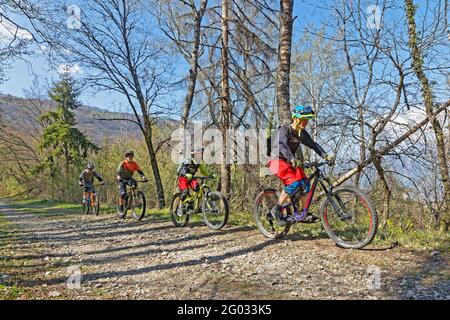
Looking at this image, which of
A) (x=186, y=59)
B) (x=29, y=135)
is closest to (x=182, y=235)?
(x=186, y=59)

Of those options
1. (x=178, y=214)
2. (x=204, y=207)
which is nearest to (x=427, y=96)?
(x=204, y=207)

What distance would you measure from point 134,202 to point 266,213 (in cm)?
542

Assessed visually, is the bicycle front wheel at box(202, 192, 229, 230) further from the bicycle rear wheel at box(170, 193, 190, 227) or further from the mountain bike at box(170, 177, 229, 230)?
the bicycle rear wheel at box(170, 193, 190, 227)

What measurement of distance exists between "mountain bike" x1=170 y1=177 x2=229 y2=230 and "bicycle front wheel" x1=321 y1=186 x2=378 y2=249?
2.42 meters

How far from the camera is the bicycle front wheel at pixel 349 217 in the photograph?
4.52m

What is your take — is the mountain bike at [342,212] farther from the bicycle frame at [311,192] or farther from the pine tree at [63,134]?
the pine tree at [63,134]

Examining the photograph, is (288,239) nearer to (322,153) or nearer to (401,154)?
(322,153)

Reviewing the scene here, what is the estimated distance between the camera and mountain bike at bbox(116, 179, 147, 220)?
9.71 meters

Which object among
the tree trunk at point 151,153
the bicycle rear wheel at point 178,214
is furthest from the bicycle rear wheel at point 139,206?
the tree trunk at point 151,153

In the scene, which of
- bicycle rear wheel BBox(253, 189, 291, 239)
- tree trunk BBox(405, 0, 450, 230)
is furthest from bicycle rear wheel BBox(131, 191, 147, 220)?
tree trunk BBox(405, 0, 450, 230)

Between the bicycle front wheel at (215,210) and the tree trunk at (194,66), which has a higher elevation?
the tree trunk at (194,66)

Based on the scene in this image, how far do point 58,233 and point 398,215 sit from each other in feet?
31.0

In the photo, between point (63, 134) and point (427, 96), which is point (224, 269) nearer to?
point (427, 96)
